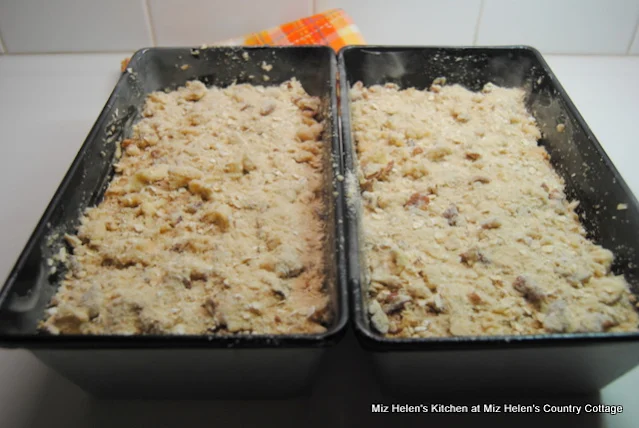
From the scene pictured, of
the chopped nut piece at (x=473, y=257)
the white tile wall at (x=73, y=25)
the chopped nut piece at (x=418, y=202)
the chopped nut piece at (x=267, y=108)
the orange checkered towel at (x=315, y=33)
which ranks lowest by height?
the chopped nut piece at (x=473, y=257)

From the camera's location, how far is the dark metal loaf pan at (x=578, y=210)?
2.17 ft

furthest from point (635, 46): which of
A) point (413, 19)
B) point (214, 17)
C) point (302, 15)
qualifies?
point (214, 17)

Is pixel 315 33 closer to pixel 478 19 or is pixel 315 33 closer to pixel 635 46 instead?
pixel 478 19

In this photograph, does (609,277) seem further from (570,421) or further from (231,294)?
(231,294)

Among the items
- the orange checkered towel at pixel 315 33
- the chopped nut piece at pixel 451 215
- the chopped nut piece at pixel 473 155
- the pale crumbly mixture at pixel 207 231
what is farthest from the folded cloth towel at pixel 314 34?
the chopped nut piece at pixel 451 215

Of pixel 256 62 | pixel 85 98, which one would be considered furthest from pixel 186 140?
pixel 85 98

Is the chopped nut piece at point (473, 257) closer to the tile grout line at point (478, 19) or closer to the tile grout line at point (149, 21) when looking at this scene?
the tile grout line at point (478, 19)

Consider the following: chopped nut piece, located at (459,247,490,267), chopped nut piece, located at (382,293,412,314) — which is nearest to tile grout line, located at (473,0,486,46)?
chopped nut piece, located at (459,247,490,267)

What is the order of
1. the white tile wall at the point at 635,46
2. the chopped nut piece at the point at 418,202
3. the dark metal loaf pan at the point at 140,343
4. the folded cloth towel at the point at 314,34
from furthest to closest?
1. the white tile wall at the point at 635,46
2. the folded cloth towel at the point at 314,34
3. the chopped nut piece at the point at 418,202
4. the dark metal loaf pan at the point at 140,343

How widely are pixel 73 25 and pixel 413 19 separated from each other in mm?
1041

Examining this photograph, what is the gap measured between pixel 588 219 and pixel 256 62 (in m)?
0.85

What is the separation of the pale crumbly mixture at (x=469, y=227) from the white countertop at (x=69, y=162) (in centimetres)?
15

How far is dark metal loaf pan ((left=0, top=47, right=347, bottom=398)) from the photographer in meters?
0.65

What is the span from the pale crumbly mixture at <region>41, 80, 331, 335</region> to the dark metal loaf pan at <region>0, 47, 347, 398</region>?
4cm
